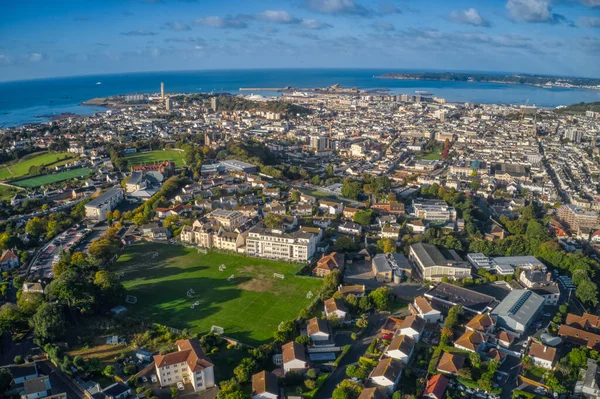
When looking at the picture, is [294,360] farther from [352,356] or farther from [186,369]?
[186,369]

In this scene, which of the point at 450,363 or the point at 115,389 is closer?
the point at 115,389

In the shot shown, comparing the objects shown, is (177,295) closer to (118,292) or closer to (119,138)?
(118,292)

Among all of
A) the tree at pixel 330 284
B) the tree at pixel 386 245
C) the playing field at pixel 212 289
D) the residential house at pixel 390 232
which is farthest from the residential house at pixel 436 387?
the residential house at pixel 390 232

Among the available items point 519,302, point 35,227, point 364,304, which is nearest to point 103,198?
point 35,227

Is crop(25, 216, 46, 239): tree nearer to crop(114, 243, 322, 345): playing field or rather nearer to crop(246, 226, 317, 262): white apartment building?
crop(114, 243, 322, 345): playing field

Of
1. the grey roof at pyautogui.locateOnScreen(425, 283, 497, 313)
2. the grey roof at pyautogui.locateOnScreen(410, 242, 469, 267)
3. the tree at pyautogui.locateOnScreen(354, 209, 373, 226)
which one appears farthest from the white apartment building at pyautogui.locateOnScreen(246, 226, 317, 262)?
the grey roof at pyautogui.locateOnScreen(425, 283, 497, 313)

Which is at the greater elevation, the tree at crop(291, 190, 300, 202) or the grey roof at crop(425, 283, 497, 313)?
the tree at crop(291, 190, 300, 202)
